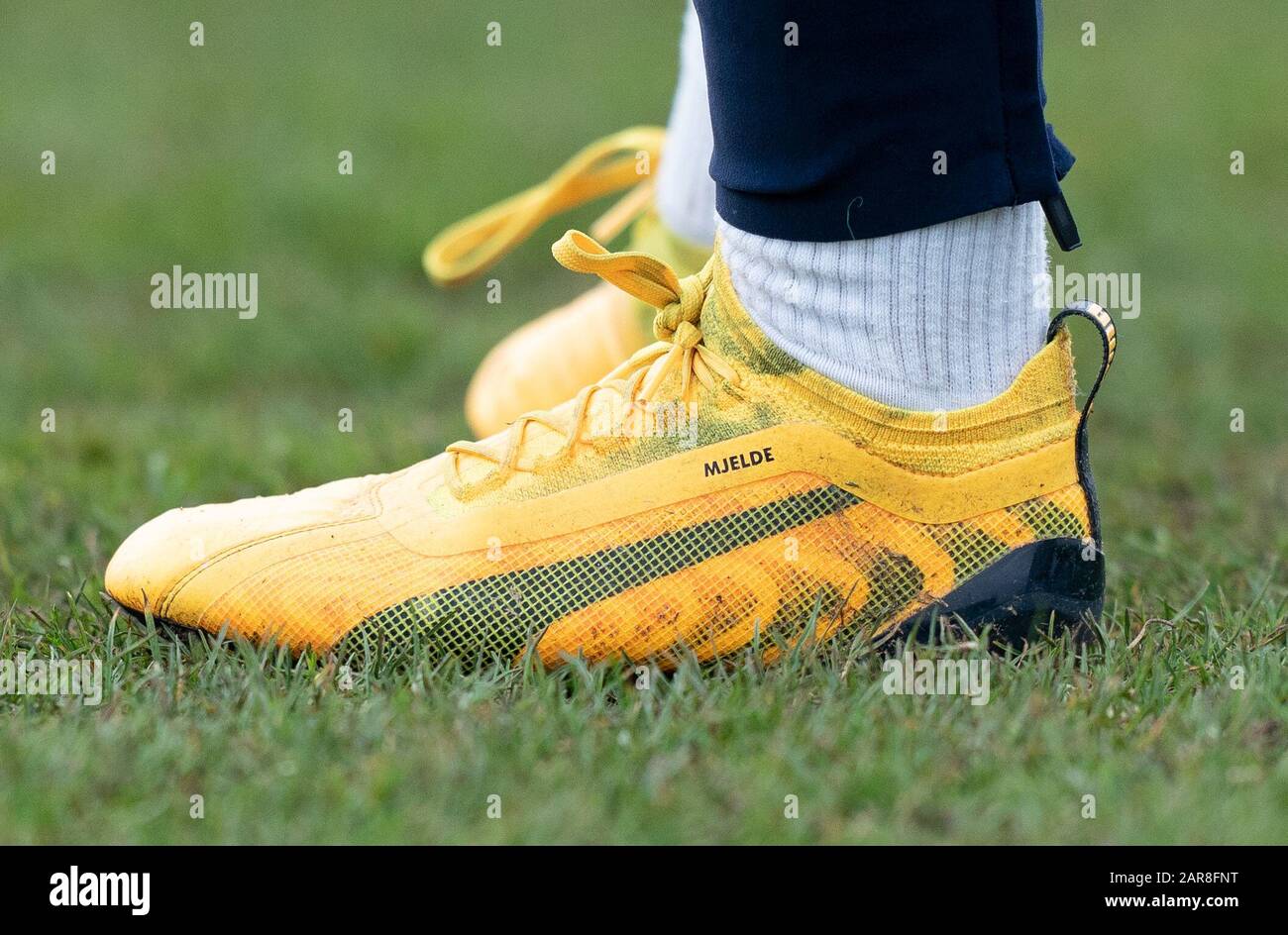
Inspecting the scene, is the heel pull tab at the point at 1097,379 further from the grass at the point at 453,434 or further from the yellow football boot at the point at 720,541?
the grass at the point at 453,434

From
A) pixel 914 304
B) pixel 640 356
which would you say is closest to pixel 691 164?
pixel 640 356

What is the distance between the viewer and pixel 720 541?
1357 millimetres

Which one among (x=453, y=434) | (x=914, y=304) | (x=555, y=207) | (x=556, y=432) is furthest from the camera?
(x=453, y=434)

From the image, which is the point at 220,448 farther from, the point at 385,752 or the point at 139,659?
the point at 385,752

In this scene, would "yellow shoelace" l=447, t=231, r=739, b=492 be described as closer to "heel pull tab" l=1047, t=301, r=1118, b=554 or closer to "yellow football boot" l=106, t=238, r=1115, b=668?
"yellow football boot" l=106, t=238, r=1115, b=668

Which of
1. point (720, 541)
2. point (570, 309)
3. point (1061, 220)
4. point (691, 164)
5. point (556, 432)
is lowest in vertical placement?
point (720, 541)

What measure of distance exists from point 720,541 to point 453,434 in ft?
4.04

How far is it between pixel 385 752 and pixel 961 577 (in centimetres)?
55

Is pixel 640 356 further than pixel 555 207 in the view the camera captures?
No

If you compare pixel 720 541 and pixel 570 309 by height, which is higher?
pixel 570 309

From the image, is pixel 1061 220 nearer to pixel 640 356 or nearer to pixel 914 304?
pixel 914 304

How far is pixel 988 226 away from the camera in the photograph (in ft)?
4.24

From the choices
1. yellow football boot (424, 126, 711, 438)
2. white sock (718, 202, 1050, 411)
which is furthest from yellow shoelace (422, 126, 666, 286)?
white sock (718, 202, 1050, 411)

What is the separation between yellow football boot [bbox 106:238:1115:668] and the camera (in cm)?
134
